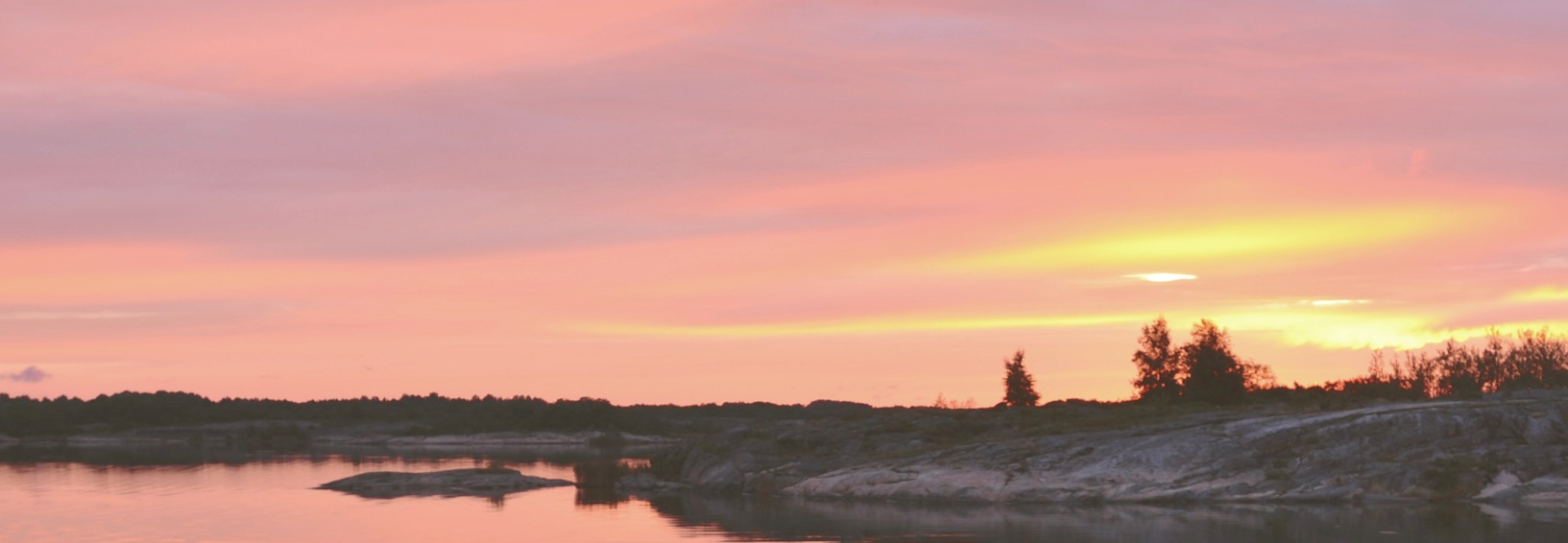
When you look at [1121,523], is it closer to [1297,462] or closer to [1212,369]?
[1297,462]

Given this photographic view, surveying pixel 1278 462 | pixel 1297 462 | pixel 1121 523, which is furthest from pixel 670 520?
pixel 1297 462

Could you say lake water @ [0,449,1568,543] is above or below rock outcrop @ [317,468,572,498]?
below

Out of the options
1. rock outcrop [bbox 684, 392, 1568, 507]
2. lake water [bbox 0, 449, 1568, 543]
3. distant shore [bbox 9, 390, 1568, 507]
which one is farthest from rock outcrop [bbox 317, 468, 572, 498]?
rock outcrop [bbox 684, 392, 1568, 507]

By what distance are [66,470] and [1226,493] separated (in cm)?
7885

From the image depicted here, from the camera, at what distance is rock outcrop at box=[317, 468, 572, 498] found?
79.8 m

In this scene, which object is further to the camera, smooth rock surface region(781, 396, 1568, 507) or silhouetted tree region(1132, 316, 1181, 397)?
silhouetted tree region(1132, 316, 1181, 397)

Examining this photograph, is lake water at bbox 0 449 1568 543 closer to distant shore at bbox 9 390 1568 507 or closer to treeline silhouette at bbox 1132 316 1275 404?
distant shore at bbox 9 390 1568 507

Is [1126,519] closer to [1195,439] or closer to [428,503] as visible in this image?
[1195,439]

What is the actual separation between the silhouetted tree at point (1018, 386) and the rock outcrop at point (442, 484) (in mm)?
41285

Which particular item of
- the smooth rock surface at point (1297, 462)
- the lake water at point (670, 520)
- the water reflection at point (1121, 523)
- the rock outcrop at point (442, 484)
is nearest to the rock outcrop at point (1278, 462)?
the smooth rock surface at point (1297, 462)

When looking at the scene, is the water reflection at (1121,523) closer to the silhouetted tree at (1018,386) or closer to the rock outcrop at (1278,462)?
the rock outcrop at (1278,462)

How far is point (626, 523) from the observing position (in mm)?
60469

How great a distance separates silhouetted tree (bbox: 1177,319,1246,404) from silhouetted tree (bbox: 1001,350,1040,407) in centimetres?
1656

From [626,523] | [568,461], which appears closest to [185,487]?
[626,523]
